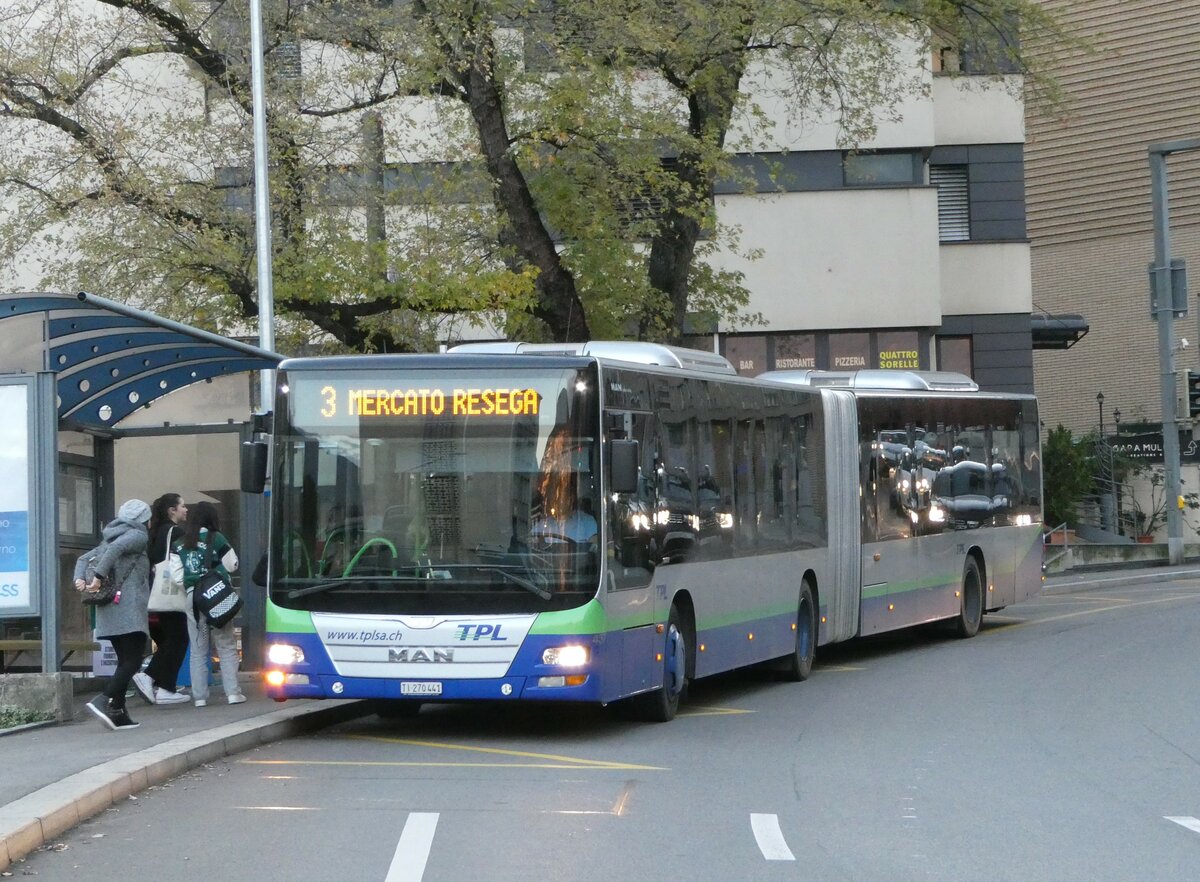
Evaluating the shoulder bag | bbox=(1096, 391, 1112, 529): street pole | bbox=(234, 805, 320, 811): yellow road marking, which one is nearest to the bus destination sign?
the shoulder bag

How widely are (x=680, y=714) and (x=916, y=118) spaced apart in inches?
913

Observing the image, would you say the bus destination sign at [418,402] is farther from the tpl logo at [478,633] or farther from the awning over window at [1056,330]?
the awning over window at [1056,330]

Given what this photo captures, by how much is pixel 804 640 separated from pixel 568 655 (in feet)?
18.2

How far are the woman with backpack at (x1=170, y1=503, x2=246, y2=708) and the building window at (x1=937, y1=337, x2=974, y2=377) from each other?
2571 cm

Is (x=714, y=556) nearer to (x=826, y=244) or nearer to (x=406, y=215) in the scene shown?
(x=406, y=215)

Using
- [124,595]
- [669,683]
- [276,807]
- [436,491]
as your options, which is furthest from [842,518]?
[276,807]

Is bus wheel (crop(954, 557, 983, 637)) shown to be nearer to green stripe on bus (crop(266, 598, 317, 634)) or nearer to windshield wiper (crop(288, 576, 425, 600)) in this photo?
windshield wiper (crop(288, 576, 425, 600))

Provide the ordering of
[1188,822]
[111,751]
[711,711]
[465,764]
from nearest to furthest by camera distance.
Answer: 1. [1188,822]
2. [111,751]
3. [465,764]
4. [711,711]

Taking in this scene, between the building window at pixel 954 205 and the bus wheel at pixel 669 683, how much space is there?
25.7m

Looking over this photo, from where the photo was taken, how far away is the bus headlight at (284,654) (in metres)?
12.7

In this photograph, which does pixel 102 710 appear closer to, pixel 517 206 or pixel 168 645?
pixel 168 645

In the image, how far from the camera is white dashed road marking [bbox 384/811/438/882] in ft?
25.7

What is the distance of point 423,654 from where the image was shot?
12430mm

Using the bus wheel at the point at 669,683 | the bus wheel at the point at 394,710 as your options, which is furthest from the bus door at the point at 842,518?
the bus wheel at the point at 394,710
